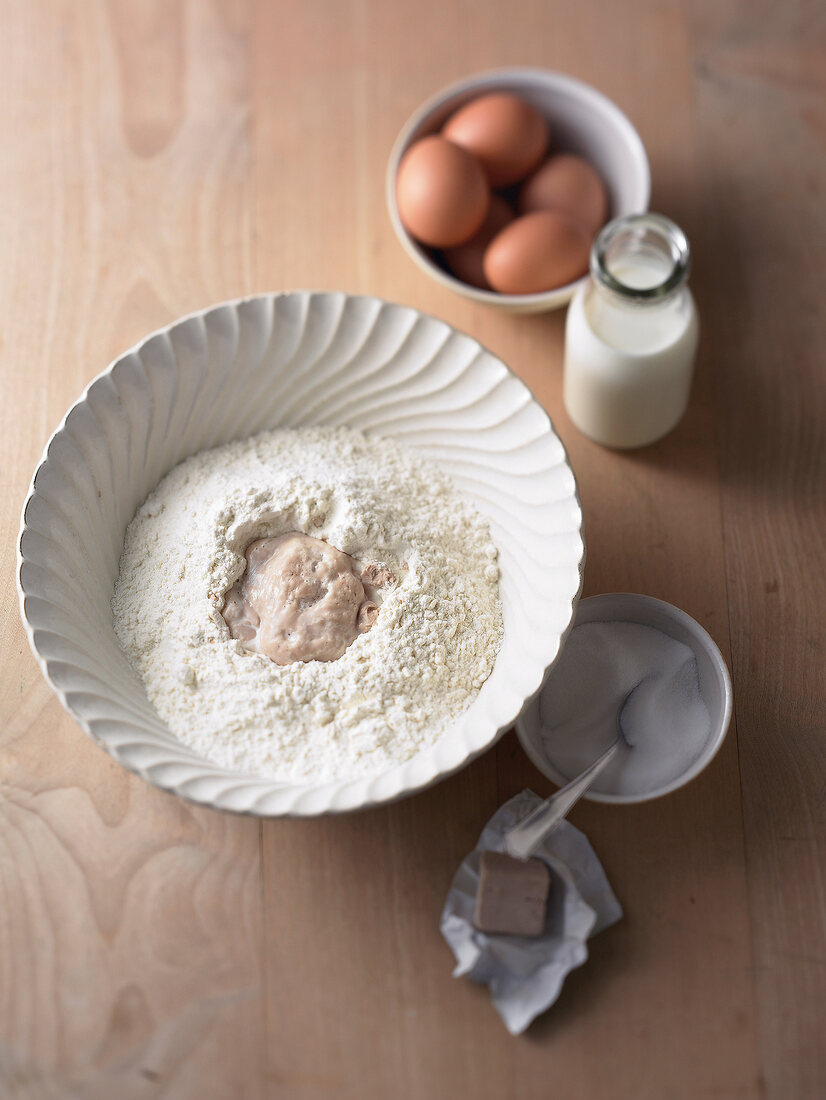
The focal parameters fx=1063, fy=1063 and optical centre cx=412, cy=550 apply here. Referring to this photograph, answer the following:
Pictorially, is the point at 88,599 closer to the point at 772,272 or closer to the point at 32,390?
the point at 32,390

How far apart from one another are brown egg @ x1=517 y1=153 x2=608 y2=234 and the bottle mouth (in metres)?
0.14

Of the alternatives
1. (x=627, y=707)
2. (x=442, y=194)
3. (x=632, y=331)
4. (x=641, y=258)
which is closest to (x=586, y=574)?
(x=627, y=707)

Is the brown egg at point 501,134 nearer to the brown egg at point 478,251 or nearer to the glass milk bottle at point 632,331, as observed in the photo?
the brown egg at point 478,251

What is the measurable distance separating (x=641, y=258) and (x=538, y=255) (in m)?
0.14

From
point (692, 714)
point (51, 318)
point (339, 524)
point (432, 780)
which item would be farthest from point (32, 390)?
A: point (692, 714)

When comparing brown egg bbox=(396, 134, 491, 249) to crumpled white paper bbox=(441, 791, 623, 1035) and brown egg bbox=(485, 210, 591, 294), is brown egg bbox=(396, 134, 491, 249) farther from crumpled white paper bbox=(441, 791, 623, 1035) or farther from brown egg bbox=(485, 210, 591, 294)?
crumpled white paper bbox=(441, 791, 623, 1035)

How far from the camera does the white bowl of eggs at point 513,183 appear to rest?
1436 millimetres

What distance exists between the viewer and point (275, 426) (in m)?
1.36

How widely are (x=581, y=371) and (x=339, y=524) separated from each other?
15.4 inches

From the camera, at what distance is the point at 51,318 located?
5.02 ft

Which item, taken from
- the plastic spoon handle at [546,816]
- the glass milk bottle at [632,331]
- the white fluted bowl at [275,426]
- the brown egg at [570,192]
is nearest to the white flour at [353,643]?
the white fluted bowl at [275,426]

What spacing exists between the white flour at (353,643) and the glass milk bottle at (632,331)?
248 millimetres

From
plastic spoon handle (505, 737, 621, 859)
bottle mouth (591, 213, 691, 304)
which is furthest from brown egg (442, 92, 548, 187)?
plastic spoon handle (505, 737, 621, 859)

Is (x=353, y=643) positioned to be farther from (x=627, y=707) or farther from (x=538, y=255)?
(x=538, y=255)
